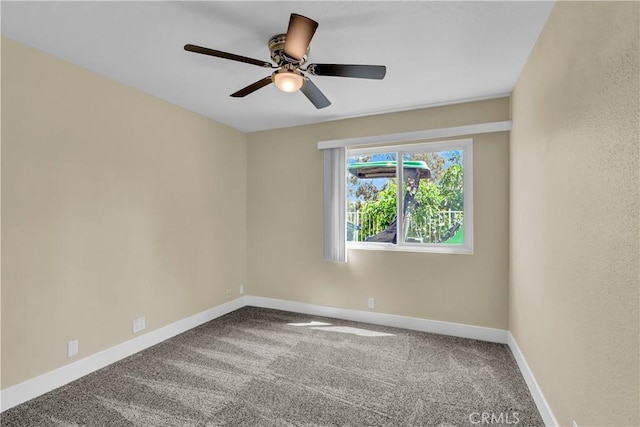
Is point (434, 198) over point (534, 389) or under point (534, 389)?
over

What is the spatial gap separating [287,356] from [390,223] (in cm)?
184

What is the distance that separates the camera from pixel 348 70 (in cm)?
191

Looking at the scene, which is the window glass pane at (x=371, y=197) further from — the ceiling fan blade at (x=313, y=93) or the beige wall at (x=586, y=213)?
the beige wall at (x=586, y=213)

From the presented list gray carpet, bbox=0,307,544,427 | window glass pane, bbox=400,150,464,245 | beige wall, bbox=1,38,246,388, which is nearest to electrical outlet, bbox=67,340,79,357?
beige wall, bbox=1,38,246,388

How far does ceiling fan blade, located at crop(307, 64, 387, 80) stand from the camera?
187cm

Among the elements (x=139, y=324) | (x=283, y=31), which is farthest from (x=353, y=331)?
(x=283, y=31)

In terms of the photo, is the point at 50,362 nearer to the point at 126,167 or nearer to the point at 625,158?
the point at 126,167

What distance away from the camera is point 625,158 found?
108cm

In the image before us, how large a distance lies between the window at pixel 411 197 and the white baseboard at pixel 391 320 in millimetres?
795

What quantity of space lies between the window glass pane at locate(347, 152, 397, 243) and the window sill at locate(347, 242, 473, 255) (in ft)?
0.21

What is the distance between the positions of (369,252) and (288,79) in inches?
91.0

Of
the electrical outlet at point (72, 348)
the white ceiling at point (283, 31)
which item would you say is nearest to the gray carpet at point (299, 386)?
the electrical outlet at point (72, 348)

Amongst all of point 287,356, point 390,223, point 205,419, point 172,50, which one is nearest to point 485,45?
point 390,223

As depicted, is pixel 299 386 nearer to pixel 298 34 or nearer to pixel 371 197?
pixel 371 197
